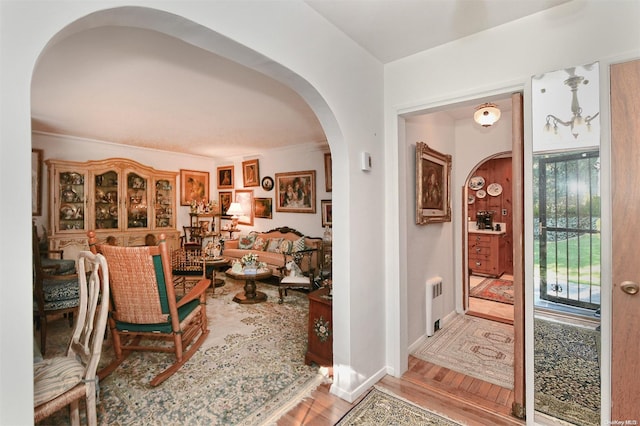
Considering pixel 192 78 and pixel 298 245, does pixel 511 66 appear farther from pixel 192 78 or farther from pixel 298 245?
pixel 298 245

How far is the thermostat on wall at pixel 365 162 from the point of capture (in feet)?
7.39

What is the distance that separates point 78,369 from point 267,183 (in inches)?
203

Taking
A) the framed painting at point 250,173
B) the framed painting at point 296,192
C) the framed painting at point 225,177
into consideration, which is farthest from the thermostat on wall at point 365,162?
the framed painting at point 225,177

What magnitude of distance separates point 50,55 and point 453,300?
483 cm

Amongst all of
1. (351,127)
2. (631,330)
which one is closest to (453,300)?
(631,330)

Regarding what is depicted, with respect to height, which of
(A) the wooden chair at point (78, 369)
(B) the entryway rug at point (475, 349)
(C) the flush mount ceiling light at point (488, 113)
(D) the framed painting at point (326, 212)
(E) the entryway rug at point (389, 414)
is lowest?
(B) the entryway rug at point (475, 349)

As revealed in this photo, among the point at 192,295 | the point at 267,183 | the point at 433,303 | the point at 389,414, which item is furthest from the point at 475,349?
the point at 267,183

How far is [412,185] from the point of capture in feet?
9.22

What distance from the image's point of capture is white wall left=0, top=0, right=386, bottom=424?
881 millimetres

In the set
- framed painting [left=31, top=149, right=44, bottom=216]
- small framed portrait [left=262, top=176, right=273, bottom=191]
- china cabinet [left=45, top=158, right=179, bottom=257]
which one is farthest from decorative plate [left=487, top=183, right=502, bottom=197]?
framed painting [left=31, top=149, right=44, bottom=216]

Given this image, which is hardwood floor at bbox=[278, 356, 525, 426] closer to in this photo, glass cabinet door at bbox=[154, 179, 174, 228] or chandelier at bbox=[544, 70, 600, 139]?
chandelier at bbox=[544, 70, 600, 139]

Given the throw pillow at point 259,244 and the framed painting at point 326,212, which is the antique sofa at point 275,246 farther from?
the framed painting at point 326,212

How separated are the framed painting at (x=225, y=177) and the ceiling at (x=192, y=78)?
1.97m

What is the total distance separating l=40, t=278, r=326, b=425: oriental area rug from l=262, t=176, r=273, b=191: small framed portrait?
350cm
